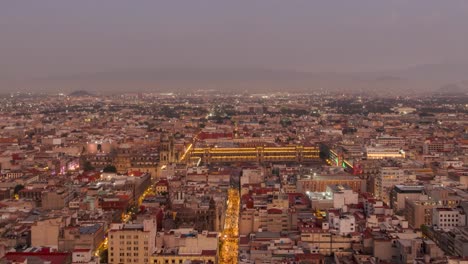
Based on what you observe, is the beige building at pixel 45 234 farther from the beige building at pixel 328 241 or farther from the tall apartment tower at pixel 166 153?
the tall apartment tower at pixel 166 153

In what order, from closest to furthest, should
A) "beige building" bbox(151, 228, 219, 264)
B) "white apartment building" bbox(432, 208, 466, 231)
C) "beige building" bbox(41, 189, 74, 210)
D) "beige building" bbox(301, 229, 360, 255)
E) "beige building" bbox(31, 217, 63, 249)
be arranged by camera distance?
1. "beige building" bbox(151, 228, 219, 264)
2. "beige building" bbox(31, 217, 63, 249)
3. "beige building" bbox(301, 229, 360, 255)
4. "white apartment building" bbox(432, 208, 466, 231)
5. "beige building" bbox(41, 189, 74, 210)

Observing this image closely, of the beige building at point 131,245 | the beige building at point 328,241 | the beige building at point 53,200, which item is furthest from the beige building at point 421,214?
the beige building at point 53,200

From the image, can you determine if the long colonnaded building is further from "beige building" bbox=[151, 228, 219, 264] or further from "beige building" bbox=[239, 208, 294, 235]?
"beige building" bbox=[151, 228, 219, 264]

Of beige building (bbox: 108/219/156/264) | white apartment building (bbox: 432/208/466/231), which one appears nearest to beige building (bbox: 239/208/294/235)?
beige building (bbox: 108/219/156/264)

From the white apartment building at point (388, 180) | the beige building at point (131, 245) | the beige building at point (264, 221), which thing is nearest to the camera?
the beige building at point (131, 245)

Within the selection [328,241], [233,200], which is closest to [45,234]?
[328,241]
